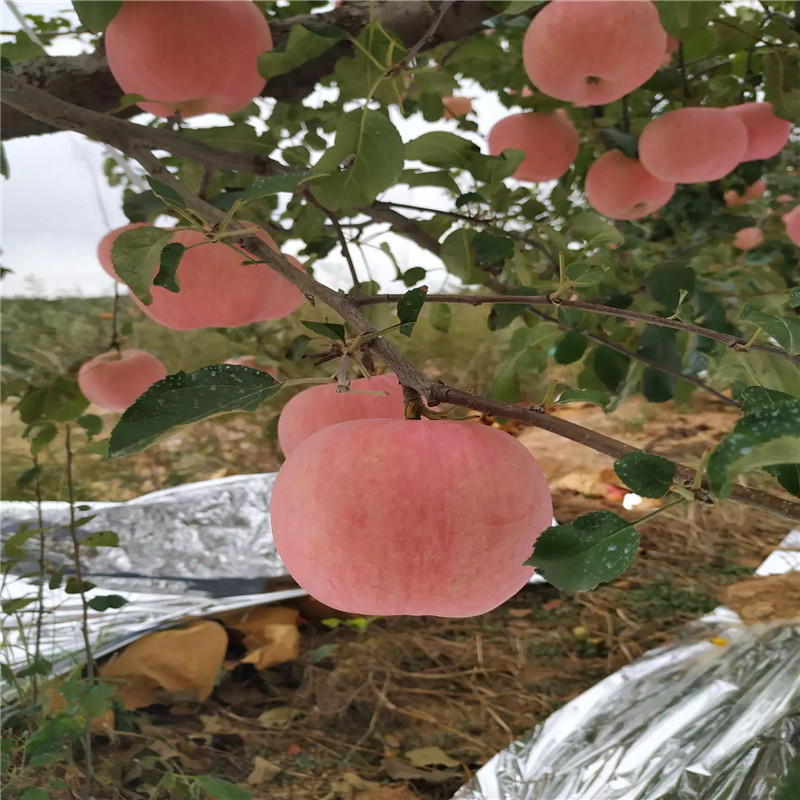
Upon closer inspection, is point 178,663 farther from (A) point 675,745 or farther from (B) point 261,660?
(A) point 675,745

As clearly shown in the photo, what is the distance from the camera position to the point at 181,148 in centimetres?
44

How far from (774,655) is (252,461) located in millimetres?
1525

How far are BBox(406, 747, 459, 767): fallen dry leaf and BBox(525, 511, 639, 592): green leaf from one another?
2.62 feet

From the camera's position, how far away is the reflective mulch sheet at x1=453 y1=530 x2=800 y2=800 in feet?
2.38

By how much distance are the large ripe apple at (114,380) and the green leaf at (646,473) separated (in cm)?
58

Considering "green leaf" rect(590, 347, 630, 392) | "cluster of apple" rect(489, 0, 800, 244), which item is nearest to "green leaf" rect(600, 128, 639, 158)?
"cluster of apple" rect(489, 0, 800, 244)

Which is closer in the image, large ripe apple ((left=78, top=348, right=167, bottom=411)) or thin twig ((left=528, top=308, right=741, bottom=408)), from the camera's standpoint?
thin twig ((left=528, top=308, right=741, bottom=408))

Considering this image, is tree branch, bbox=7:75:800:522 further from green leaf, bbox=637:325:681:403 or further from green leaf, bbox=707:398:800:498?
green leaf, bbox=637:325:681:403

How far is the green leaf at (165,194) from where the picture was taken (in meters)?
0.29

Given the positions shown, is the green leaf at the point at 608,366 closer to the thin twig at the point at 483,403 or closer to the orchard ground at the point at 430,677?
the orchard ground at the point at 430,677

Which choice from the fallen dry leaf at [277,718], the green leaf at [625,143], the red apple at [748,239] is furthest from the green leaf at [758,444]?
the red apple at [748,239]

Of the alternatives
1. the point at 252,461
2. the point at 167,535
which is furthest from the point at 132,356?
the point at 252,461

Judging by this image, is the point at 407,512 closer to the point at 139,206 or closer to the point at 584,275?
the point at 584,275

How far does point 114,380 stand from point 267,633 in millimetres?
624
